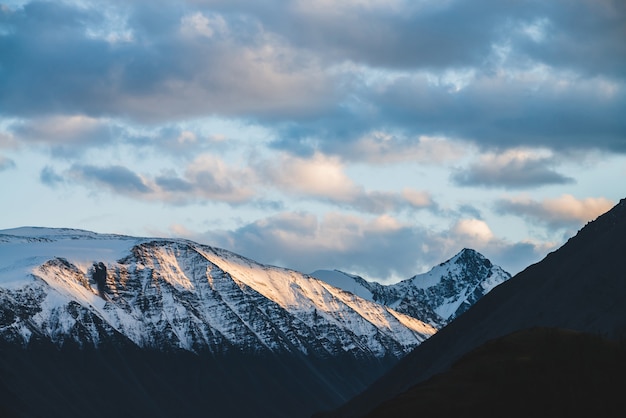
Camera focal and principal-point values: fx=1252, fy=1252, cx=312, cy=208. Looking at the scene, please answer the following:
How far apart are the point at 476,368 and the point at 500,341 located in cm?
1366

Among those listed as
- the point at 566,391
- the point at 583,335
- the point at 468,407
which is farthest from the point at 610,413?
the point at 583,335

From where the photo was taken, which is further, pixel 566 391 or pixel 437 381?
pixel 437 381

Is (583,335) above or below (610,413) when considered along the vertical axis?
above

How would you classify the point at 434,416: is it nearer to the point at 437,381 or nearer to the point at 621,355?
the point at 437,381

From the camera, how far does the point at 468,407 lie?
141625 mm

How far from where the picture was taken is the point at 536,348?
529 feet

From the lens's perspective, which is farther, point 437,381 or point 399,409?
point 437,381

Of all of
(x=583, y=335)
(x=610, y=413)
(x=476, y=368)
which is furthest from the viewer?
(x=583, y=335)

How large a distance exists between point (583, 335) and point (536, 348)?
700cm

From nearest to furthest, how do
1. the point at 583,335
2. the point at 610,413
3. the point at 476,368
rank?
1. the point at 610,413
2. the point at 476,368
3. the point at 583,335

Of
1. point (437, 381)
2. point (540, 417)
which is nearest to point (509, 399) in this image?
point (540, 417)

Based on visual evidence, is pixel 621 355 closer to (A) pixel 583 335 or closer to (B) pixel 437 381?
(A) pixel 583 335

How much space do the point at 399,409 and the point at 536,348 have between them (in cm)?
2570

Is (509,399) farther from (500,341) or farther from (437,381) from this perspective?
(500,341)
